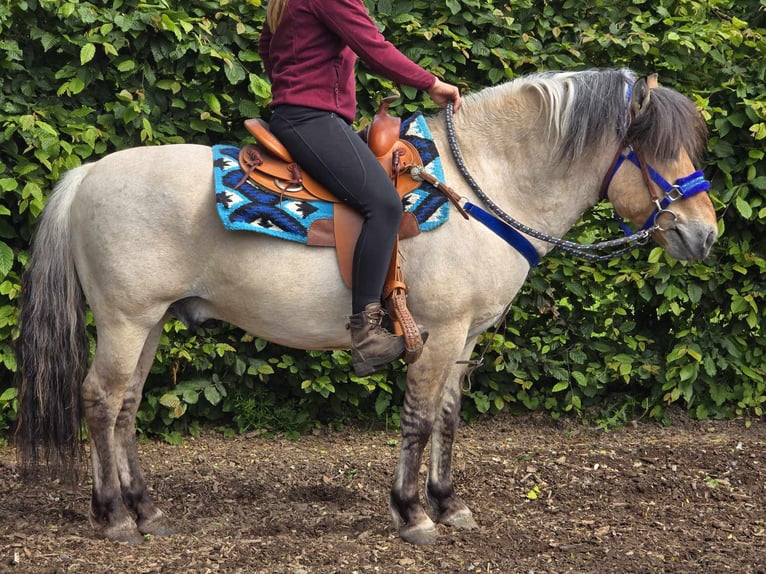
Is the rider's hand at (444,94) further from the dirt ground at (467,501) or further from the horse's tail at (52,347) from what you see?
the dirt ground at (467,501)

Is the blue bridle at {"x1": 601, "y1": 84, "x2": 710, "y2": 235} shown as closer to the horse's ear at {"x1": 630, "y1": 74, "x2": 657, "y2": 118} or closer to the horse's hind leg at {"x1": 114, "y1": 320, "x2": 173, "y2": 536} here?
the horse's ear at {"x1": 630, "y1": 74, "x2": 657, "y2": 118}

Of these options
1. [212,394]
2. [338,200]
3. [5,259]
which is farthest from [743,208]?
[5,259]

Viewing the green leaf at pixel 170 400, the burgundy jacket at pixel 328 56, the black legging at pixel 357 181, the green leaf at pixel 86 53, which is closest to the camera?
the burgundy jacket at pixel 328 56

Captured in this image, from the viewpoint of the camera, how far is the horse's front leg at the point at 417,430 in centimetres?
398

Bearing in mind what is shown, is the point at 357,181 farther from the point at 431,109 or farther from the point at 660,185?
the point at 431,109

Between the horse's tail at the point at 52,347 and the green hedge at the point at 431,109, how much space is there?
0.46 metres

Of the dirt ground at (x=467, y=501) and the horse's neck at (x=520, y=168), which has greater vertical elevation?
the horse's neck at (x=520, y=168)

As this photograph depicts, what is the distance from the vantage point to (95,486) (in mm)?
4145

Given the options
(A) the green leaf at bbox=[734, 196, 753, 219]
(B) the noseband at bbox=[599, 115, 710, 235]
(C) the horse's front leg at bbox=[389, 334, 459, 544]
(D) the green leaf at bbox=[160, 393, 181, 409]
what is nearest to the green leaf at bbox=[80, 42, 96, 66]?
(D) the green leaf at bbox=[160, 393, 181, 409]

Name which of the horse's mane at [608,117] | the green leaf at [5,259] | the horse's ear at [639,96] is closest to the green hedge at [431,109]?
the green leaf at [5,259]

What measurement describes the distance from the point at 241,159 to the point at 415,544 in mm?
1845

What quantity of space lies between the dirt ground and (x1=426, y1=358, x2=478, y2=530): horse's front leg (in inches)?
5.3

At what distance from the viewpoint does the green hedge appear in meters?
4.93

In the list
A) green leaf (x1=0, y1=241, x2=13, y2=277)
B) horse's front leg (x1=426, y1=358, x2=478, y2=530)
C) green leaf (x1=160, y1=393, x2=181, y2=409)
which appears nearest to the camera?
horse's front leg (x1=426, y1=358, x2=478, y2=530)
